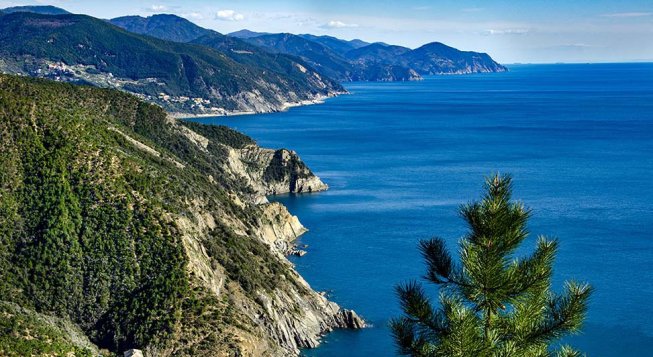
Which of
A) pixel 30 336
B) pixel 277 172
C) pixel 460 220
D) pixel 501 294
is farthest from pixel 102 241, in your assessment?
pixel 277 172

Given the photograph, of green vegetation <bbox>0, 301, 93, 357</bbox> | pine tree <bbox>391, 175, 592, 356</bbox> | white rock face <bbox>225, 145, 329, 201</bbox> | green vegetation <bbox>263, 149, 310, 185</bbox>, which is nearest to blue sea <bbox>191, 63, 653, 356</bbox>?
white rock face <bbox>225, 145, 329, 201</bbox>

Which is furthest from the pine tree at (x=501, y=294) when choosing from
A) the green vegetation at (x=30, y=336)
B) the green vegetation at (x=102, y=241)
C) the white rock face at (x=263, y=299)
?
the white rock face at (x=263, y=299)

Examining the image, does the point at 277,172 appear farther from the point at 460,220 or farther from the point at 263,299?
the point at 263,299

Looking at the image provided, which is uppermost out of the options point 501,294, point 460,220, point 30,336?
point 501,294

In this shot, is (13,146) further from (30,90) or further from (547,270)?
(547,270)

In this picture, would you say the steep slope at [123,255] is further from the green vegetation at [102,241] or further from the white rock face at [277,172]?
the white rock face at [277,172]

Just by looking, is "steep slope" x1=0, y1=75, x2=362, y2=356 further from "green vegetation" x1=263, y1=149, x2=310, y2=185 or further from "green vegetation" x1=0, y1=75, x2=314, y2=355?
"green vegetation" x1=263, y1=149, x2=310, y2=185
